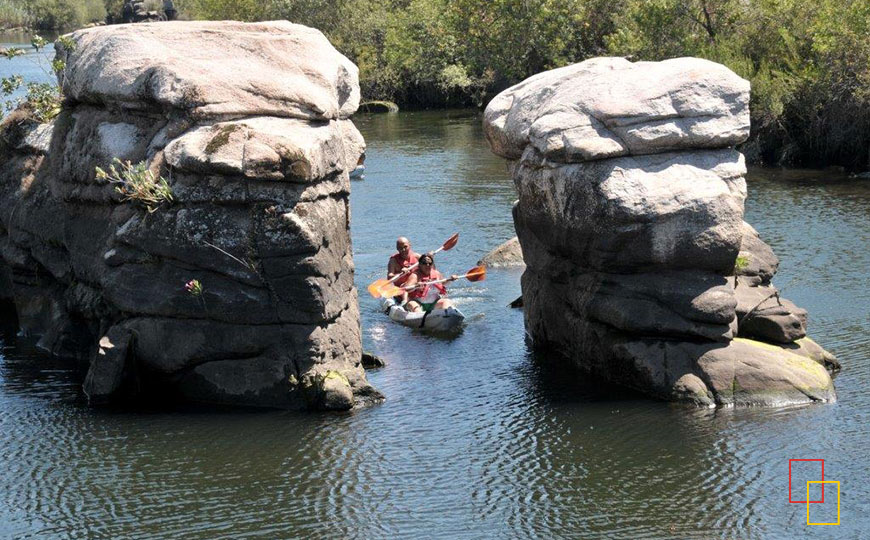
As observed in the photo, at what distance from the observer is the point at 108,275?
14758 mm

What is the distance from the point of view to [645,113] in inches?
573

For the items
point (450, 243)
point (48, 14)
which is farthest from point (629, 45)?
point (48, 14)

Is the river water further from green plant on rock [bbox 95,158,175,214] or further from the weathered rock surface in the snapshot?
the weathered rock surface

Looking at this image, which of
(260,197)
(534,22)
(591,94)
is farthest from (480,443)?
(534,22)

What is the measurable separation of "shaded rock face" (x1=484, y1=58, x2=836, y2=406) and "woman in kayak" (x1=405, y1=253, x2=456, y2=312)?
388 centimetres

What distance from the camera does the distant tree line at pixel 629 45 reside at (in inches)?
1183

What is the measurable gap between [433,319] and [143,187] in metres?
6.00

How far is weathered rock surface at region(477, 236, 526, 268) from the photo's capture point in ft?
72.2

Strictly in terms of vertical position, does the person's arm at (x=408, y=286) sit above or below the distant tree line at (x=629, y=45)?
below

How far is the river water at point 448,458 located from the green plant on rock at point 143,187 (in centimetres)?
257

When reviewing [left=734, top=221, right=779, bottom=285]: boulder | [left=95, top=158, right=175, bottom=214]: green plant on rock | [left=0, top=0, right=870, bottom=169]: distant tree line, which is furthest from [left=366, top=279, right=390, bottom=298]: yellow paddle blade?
[left=0, top=0, right=870, bottom=169]: distant tree line

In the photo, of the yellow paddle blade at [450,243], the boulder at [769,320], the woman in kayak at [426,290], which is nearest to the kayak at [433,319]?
the woman in kayak at [426,290]

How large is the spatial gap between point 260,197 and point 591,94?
4429 mm

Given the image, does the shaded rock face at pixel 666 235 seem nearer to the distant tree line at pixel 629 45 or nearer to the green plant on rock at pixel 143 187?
the green plant on rock at pixel 143 187
